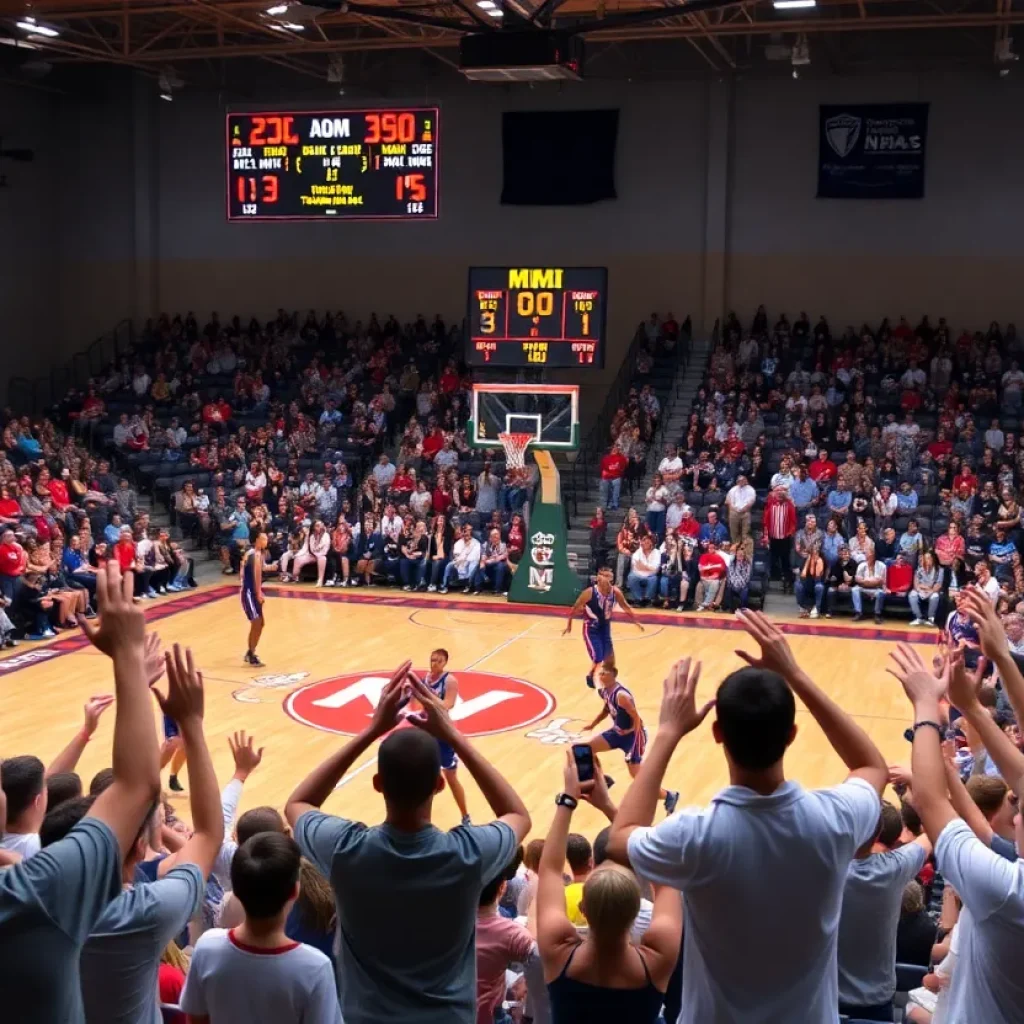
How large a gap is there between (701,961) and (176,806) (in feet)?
28.5

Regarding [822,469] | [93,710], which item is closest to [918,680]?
[93,710]

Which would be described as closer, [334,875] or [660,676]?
[334,875]

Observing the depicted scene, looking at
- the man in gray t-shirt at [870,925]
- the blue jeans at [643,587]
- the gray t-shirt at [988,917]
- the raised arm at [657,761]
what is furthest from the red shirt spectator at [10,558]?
the gray t-shirt at [988,917]

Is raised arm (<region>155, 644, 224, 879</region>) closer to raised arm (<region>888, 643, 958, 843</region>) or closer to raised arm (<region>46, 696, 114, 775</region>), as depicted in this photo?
raised arm (<region>46, 696, 114, 775</region>)

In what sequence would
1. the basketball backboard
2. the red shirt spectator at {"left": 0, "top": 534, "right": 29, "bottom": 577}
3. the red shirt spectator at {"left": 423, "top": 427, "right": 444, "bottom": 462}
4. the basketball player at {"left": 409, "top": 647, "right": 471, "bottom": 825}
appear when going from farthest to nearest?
the red shirt spectator at {"left": 423, "top": 427, "right": 444, "bottom": 462}, the basketball backboard, the red shirt spectator at {"left": 0, "top": 534, "right": 29, "bottom": 577}, the basketball player at {"left": 409, "top": 647, "right": 471, "bottom": 825}

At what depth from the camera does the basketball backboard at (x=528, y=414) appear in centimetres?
2111

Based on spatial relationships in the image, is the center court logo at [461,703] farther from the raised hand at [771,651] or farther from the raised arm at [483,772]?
the raised hand at [771,651]

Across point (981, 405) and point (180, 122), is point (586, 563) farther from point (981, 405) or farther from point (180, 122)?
point (180, 122)

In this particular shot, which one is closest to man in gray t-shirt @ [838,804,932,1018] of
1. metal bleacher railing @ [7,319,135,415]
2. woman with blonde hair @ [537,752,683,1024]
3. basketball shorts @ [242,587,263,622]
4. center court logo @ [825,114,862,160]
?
woman with blonde hair @ [537,752,683,1024]

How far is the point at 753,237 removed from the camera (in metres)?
27.8

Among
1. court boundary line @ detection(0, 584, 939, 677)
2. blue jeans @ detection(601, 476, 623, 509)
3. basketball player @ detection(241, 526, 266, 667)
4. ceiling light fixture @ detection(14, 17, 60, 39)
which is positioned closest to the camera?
basketball player @ detection(241, 526, 266, 667)

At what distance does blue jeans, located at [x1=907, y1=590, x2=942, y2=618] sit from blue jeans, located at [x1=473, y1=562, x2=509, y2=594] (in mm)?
6496

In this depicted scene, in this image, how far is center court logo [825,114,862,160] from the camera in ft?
87.0

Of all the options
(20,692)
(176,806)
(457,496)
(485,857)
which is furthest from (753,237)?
(485,857)
